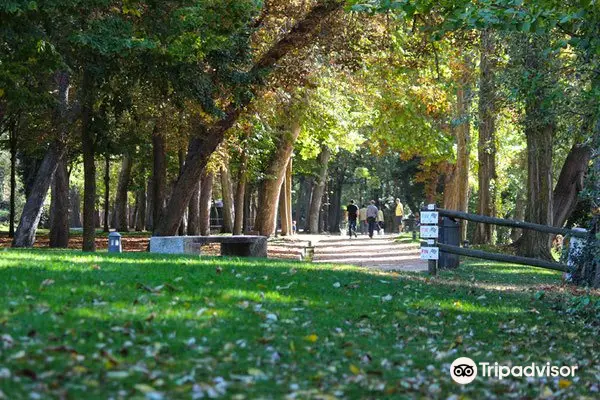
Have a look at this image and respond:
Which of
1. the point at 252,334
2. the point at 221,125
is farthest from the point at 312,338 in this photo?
the point at 221,125

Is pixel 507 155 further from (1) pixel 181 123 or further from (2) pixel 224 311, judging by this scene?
(2) pixel 224 311

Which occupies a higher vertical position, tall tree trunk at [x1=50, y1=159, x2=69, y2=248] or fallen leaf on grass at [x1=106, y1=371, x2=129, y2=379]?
tall tree trunk at [x1=50, y1=159, x2=69, y2=248]

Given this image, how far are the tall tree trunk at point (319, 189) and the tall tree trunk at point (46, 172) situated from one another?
28635mm

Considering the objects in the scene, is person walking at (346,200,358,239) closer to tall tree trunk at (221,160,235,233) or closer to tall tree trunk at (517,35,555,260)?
tall tree trunk at (221,160,235,233)

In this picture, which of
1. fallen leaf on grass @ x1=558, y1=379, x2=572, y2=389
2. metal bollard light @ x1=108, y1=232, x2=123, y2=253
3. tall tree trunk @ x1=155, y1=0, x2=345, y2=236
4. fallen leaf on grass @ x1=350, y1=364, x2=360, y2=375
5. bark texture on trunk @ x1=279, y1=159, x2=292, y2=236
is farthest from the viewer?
bark texture on trunk @ x1=279, y1=159, x2=292, y2=236

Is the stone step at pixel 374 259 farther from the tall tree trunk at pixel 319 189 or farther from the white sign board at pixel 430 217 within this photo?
the tall tree trunk at pixel 319 189

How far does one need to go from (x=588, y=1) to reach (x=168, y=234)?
15001 millimetres

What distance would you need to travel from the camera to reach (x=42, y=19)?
15.4m

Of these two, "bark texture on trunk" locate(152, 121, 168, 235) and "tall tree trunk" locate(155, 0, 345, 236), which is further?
"bark texture on trunk" locate(152, 121, 168, 235)

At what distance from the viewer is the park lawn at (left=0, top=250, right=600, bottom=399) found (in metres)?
6.06

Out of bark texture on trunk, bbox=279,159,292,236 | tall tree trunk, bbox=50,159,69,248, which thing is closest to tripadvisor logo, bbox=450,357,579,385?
tall tree trunk, bbox=50,159,69,248

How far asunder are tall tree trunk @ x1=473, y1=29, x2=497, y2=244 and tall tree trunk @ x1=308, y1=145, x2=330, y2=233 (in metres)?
13.3

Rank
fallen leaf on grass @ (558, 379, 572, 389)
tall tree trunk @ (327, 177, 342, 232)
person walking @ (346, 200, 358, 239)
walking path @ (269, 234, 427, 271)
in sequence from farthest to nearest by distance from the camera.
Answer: tall tree trunk @ (327, 177, 342, 232)
person walking @ (346, 200, 358, 239)
walking path @ (269, 234, 427, 271)
fallen leaf on grass @ (558, 379, 572, 389)

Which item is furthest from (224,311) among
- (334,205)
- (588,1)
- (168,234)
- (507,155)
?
(334,205)
